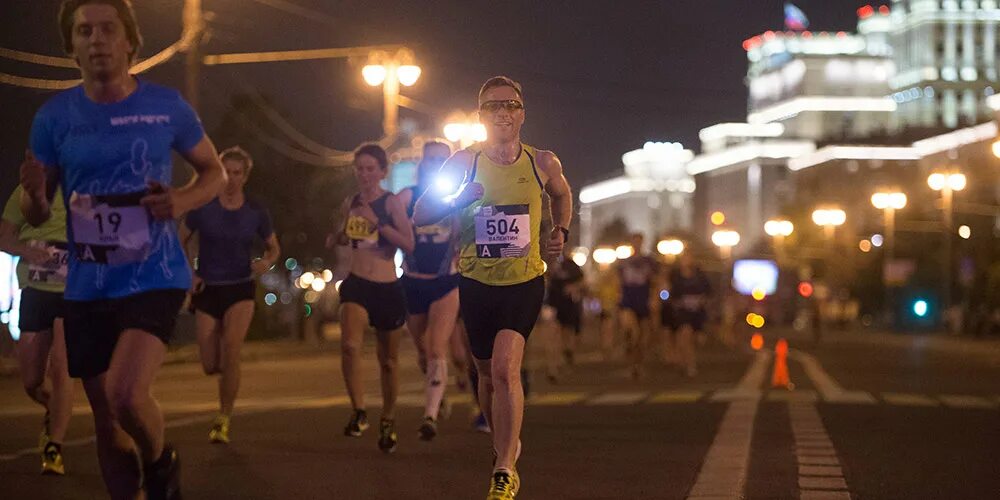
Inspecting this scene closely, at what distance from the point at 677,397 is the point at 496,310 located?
395 inches

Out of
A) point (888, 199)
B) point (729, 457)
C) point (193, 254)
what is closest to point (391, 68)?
point (193, 254)

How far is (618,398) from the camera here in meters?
18.1

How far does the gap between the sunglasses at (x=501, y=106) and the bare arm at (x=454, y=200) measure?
0.29m

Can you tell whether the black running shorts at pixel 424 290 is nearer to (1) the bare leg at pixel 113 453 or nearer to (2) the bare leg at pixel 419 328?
(2) the bare leg at pixel 419 328

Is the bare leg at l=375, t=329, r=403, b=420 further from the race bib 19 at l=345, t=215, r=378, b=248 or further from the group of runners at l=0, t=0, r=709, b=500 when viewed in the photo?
the race bib 19 at l=345, t=215, r=378, b=248

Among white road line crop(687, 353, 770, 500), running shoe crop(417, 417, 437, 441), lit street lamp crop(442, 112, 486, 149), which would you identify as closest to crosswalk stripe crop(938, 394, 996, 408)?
white road line crop(687, 353, 770, 500)

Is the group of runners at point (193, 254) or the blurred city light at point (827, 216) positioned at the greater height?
the blurred city light at point (827, 216)

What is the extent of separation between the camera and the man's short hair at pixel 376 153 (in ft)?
40.2

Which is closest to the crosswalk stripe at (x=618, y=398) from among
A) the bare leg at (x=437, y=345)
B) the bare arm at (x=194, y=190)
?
the bare leg at (x=437, y=345)

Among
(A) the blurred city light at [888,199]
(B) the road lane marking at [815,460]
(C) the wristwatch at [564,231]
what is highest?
(A) the blurred city light at [888,199]

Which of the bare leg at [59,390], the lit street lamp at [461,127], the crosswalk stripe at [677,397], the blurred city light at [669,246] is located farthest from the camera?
the blurred city light at [669,246]

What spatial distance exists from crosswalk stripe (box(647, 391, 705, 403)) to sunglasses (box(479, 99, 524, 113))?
30.7 feet

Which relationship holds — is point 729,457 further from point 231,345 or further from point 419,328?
point 231,345

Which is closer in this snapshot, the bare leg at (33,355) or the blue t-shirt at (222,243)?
the bare leg at (33,355)
